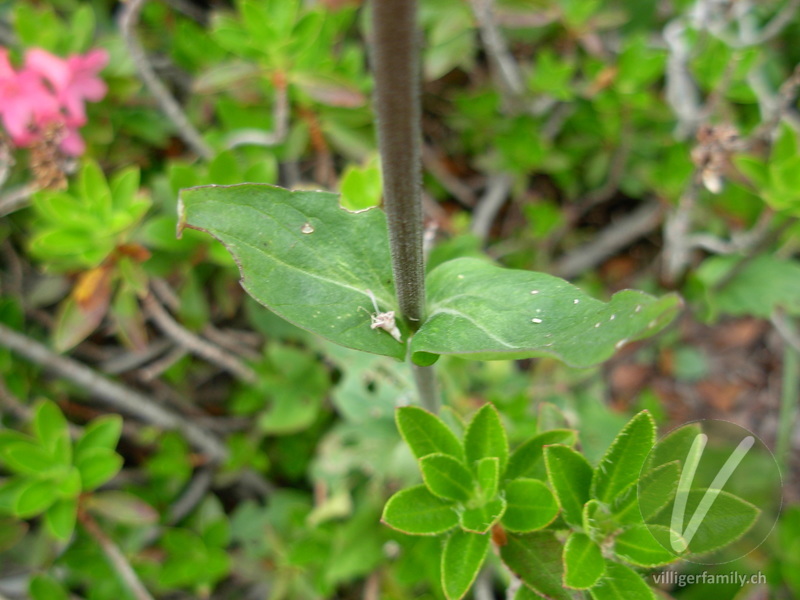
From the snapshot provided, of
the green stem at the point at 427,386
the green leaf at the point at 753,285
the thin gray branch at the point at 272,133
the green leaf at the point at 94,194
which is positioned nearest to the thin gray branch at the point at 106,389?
the green leaf at the point at 94,194

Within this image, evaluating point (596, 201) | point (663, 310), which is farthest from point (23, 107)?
point (596, 201)

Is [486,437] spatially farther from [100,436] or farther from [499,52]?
[499,52]

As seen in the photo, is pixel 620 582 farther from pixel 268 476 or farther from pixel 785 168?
pixel 268 476

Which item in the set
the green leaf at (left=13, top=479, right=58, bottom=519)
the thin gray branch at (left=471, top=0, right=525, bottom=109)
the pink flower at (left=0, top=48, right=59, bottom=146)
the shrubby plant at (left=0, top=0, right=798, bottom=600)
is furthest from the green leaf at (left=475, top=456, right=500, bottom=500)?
the pink flower at (left=0, top=48, right=59, bottom=146)

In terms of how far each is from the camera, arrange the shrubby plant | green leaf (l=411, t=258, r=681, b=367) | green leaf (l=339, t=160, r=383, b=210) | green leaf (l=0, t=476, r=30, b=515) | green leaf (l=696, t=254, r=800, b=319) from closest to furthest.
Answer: green leaf (l=411, t=258, r=681, b=367) → the shrubby plant → green leaf (l=339, t=160, r=383, b=210) → green leaf (l=0, t=476, r=30, b=515) → green leaf (l=696, t=254, r=800, b=319)

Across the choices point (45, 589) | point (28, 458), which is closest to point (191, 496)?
point (45, 589)

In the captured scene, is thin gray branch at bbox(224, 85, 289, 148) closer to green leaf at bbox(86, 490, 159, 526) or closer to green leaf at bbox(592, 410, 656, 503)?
green leaf at bbox(86, 490, 159, 526)

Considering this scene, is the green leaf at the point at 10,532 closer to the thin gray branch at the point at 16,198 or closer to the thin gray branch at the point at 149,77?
the thin gray branch at the point at 16,198
